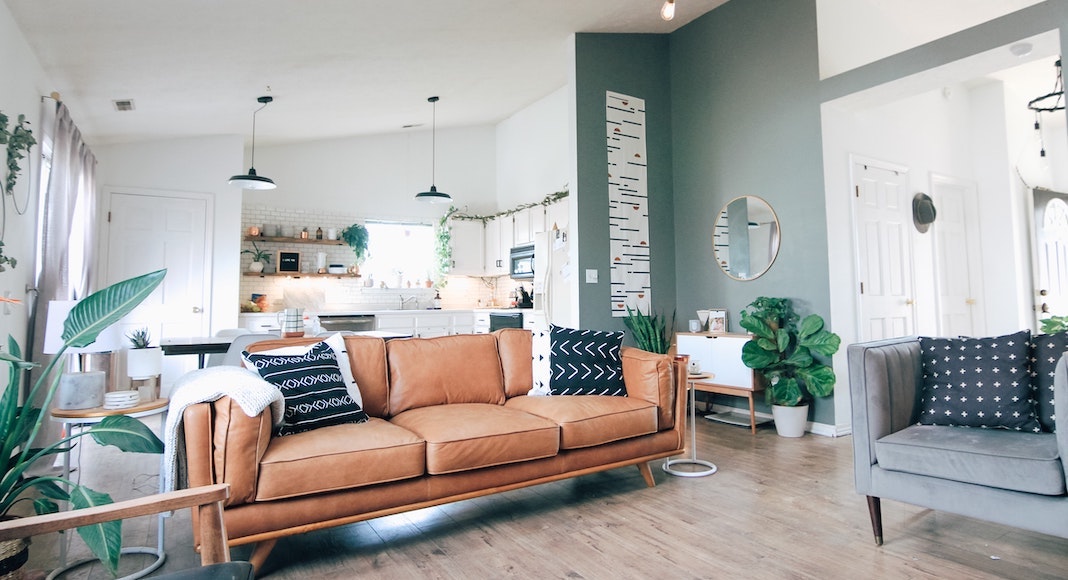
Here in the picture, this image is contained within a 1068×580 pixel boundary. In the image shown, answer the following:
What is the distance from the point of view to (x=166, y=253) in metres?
5.92

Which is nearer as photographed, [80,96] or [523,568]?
[523,568]

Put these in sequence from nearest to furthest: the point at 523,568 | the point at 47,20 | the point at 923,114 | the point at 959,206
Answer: the point at 523,568 < the point at 47,20 < the point at 923,114 < the point at 959,206

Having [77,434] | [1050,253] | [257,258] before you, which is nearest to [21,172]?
[77,434]

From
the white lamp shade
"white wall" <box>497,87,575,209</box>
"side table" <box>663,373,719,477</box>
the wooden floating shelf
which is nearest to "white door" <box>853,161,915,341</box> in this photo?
"side table" <box>663,373,719,477</box>

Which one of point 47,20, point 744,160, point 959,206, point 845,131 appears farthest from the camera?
point 959,206

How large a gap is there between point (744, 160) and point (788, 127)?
46 cm

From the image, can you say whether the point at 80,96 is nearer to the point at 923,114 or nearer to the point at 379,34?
the point at 379,34

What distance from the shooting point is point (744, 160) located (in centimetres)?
498

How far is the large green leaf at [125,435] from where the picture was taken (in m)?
1.82

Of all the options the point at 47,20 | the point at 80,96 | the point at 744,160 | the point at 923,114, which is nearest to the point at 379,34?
the point at 47,20

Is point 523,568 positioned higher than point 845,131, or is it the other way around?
point 845,131

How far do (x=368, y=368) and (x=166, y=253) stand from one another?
14.2 ft

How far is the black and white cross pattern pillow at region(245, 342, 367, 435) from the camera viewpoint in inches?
95.5

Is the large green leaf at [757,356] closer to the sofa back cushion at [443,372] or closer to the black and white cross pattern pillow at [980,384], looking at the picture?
the black and white cross pattern pillow at [980,384]
